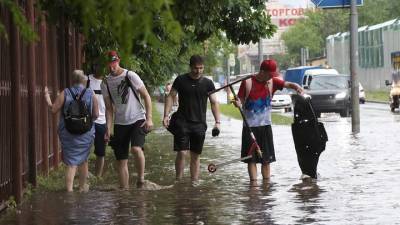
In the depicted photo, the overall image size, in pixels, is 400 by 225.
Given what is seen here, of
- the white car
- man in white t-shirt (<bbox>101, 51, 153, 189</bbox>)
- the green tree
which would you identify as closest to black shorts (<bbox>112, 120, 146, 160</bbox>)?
man in white t-shirt (<bbox>101, 51, 153, 189</bbox>)

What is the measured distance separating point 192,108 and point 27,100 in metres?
2.11

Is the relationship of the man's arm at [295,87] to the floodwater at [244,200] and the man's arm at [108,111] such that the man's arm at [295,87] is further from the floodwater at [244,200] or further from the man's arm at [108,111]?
the man's arm at [108,111]

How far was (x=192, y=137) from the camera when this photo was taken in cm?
1285

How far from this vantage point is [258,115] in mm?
12734

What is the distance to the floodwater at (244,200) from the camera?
9.49 m

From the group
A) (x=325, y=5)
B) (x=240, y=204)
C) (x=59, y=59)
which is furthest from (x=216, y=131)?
(x=325, y=5)

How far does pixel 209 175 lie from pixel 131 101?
2.78 metres

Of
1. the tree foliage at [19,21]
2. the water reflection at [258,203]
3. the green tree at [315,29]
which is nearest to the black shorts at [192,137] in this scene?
the water reflection at [258,203]

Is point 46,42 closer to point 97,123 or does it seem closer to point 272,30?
point 97,123

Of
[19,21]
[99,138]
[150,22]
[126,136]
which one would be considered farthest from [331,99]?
[150,22]

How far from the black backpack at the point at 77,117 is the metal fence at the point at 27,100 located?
1.77 feet

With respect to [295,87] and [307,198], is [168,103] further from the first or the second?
[307,198]

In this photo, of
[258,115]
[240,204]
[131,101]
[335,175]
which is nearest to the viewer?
[240,204]

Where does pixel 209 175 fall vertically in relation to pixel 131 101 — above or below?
below
